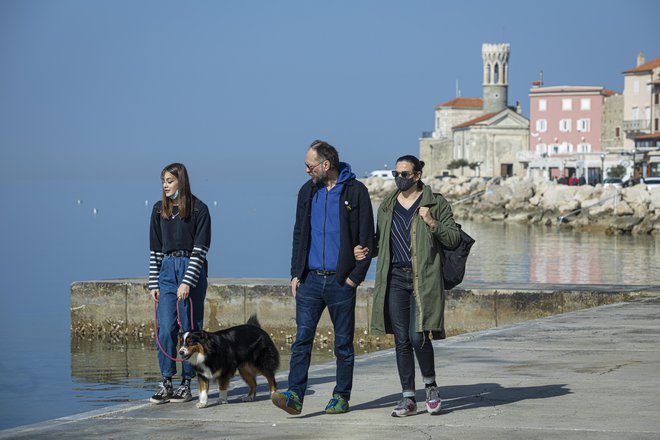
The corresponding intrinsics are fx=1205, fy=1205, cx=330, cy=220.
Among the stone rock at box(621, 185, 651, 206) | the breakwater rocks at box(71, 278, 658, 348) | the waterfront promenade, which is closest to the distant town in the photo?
the stone rock at box(621, 185, 651, 206)

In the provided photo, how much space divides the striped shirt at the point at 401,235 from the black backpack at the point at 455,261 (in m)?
0.25

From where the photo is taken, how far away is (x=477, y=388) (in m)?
9.38

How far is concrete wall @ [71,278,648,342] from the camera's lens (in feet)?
54.0

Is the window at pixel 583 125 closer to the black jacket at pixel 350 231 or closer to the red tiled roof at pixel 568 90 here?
the red tiled roof at pixel 568 90

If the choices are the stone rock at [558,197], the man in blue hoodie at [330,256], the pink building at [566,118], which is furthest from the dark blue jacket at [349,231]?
the pink building at [566,118]

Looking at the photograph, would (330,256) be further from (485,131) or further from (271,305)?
(485,131)

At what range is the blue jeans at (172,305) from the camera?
9258mm

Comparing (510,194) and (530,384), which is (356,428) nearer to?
(530,384)

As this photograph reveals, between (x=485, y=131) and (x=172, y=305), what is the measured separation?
135365 millimetres

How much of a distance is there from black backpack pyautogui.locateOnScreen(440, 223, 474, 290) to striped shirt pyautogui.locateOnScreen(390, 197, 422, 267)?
0.83ft

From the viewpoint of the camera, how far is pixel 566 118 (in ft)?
431

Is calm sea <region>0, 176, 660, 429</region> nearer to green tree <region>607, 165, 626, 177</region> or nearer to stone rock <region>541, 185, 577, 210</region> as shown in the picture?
stone rock <region>541, 185, 577, 210</region>

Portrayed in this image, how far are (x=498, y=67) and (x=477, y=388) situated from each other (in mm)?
156934

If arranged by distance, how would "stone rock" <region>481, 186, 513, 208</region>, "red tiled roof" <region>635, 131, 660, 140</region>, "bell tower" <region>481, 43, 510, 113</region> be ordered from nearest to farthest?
"stone rock" <region>481, 186, 513, 208</region>
"red tiled roof" <region>635, 131, 660, 140</region>
"bell tower" <region>481, 43, 510, 113</region>
